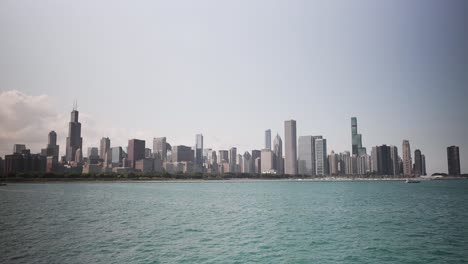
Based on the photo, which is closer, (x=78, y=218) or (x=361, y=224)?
(x=361, y=224)

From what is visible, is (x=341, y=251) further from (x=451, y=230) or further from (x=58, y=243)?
(x=58, y=243)

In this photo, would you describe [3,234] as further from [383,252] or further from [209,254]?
[383,252]

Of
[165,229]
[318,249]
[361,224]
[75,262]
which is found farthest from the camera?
[361,224]

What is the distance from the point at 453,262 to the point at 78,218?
173ft

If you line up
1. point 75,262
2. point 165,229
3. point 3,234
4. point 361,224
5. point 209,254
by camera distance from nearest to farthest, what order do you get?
point 75,262, point 209,254, point 3,234, point 165,229, point 361,224

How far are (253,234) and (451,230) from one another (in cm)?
2807

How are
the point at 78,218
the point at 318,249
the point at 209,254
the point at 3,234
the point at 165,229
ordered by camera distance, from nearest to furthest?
the point at 209,254
the point at 318,249
the point at 3,234
the point at 165,229
the point at 78,218

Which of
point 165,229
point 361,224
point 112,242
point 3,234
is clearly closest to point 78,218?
point 3,234

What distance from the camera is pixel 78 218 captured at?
56.1 metres

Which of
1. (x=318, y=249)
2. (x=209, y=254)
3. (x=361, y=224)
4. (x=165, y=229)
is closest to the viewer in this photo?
(x=209, y=254)

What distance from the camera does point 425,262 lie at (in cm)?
3000

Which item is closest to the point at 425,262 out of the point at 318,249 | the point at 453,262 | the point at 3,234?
the point at 453,262

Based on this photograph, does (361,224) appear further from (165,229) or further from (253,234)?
(165,229)

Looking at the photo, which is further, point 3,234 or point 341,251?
point 3,234
